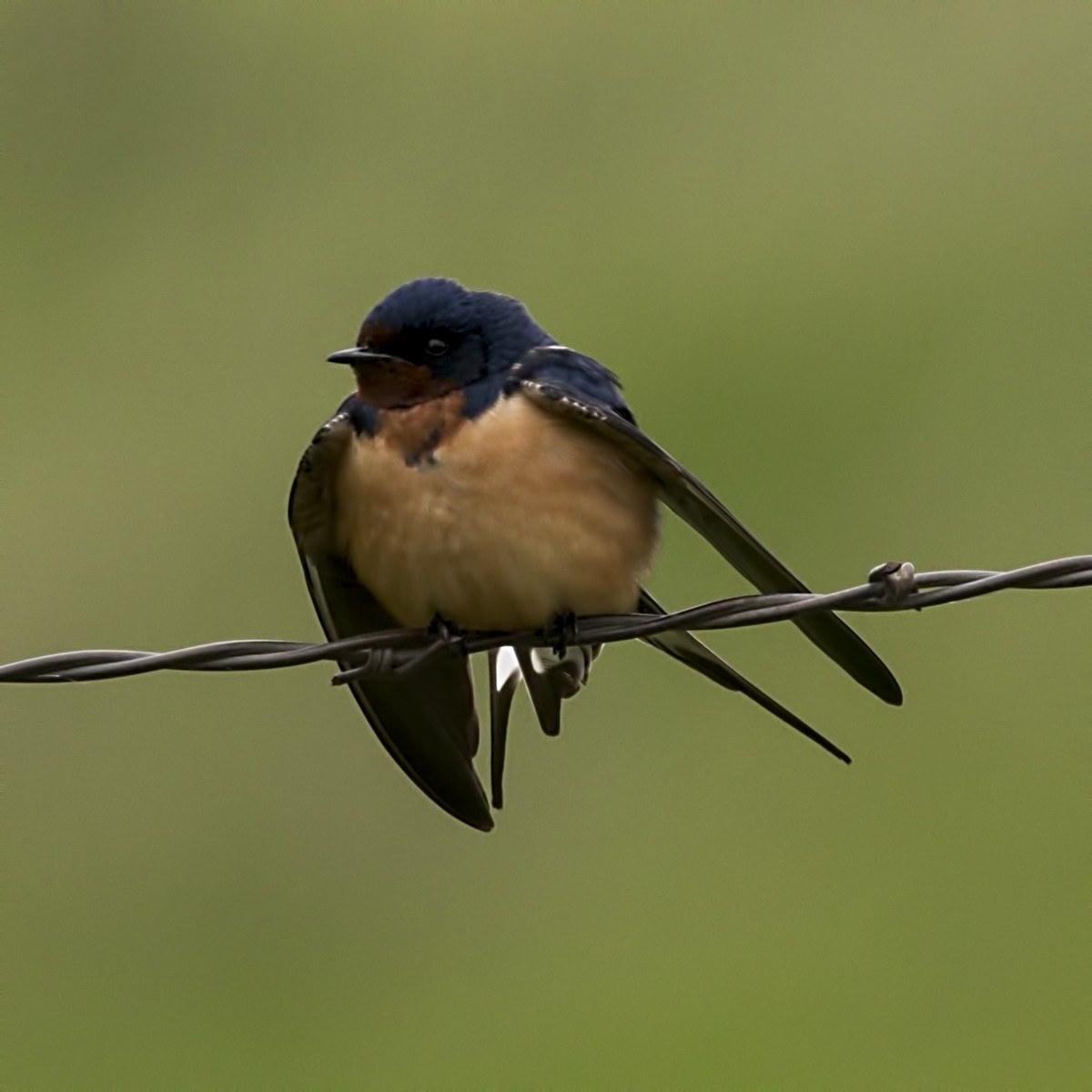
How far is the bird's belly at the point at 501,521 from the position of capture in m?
3.17

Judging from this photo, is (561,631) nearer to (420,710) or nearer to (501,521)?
(501,521)

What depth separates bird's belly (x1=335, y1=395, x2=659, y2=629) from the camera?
125 inches

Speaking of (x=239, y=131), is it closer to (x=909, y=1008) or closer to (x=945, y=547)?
(x=945, y=547)

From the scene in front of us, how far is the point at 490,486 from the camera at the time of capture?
3.18 metres

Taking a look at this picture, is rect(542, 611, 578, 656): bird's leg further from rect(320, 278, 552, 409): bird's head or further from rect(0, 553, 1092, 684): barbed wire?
rect(320, 278, 552, 409): bird's head

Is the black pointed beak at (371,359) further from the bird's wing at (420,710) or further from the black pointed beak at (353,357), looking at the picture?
the bird's wing at (420,710)

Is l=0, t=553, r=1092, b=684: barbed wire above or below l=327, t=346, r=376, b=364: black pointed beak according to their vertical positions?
below

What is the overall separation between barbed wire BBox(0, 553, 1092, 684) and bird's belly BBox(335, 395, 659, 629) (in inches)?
5.6

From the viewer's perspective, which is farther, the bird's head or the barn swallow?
the bird's head

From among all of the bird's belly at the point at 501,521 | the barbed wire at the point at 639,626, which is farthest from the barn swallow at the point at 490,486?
the barbed wire at the point at 639,626

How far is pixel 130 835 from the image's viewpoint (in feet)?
22.1

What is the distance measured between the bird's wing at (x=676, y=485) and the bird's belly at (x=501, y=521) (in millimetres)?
51

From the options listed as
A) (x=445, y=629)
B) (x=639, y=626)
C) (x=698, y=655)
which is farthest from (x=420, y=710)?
(x=639, y=626)

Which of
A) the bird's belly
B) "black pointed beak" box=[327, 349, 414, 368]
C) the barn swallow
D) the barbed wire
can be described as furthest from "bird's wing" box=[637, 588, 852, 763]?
"black pointed beak" box=[327, 349, 414, 368]
